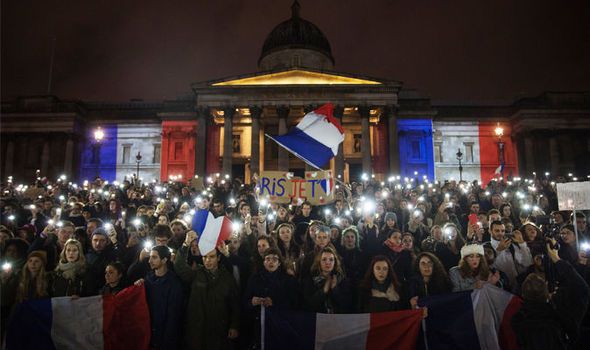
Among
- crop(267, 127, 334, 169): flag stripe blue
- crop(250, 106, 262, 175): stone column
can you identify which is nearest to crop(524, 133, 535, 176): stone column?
crop(250, 106, 262, 175): stone column

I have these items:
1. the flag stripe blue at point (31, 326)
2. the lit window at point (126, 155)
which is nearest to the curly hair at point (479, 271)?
the flag stripe blue at point (31, 326)

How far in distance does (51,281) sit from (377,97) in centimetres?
3415

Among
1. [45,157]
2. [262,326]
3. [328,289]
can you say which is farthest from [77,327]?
[45,157]

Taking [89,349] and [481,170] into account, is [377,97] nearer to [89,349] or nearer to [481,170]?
[481,170]

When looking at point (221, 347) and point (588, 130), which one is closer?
point (221, 347)

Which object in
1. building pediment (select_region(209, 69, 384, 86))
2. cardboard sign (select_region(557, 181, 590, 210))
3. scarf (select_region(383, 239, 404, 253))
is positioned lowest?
scarf (select_region(383, 239, 404, 253))

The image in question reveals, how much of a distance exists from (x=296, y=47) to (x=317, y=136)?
40.4m

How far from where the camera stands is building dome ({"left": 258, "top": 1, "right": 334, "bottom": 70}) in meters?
48.6

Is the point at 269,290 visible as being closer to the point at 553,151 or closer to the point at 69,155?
the point at 69,155

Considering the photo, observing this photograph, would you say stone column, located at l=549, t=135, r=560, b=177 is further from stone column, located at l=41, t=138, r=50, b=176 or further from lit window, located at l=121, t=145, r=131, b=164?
stone column, located at l=41, t=138, r=50, b=176

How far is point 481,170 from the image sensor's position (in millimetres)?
45656

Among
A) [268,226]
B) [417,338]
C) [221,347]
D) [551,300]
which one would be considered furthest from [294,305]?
[268,226]

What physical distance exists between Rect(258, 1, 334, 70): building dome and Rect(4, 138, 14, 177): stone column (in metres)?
29.3

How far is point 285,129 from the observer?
37.3 meters
